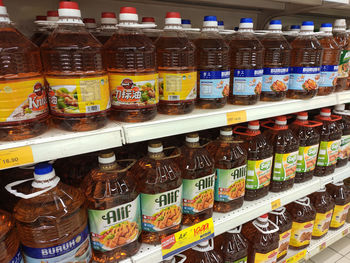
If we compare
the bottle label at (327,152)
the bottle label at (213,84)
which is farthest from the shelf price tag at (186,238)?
the bottle label at (327,152)

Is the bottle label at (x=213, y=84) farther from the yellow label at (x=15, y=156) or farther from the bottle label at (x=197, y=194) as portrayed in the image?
the yellow label at (x=15, y=156)

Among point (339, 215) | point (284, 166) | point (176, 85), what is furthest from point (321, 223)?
point (176, 85)

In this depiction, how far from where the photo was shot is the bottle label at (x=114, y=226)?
877 millimetres

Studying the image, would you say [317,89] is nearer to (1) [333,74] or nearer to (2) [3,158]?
(1) [333,74]

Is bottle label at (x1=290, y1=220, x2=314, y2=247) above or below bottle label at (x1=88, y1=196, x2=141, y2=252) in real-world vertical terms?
below

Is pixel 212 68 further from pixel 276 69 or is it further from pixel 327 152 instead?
pixel 327 152

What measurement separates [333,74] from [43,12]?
1.50 metres

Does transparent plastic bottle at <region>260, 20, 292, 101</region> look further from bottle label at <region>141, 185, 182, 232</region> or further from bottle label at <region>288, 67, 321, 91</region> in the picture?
bottle label at <region>141, 185, 182, 232</region>

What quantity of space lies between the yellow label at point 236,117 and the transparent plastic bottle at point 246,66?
10 cm

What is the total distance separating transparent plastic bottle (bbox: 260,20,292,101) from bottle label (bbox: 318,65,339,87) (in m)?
0.27

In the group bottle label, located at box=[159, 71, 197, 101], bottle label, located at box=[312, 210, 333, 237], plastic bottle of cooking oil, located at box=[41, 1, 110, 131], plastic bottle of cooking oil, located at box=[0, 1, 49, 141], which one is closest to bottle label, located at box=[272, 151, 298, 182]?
bottle label, located at box=[312, 210, 333, 237]

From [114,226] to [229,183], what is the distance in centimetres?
55

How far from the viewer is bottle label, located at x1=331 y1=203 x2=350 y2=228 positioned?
1821mm

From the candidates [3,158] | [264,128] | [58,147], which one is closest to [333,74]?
[264,128]
